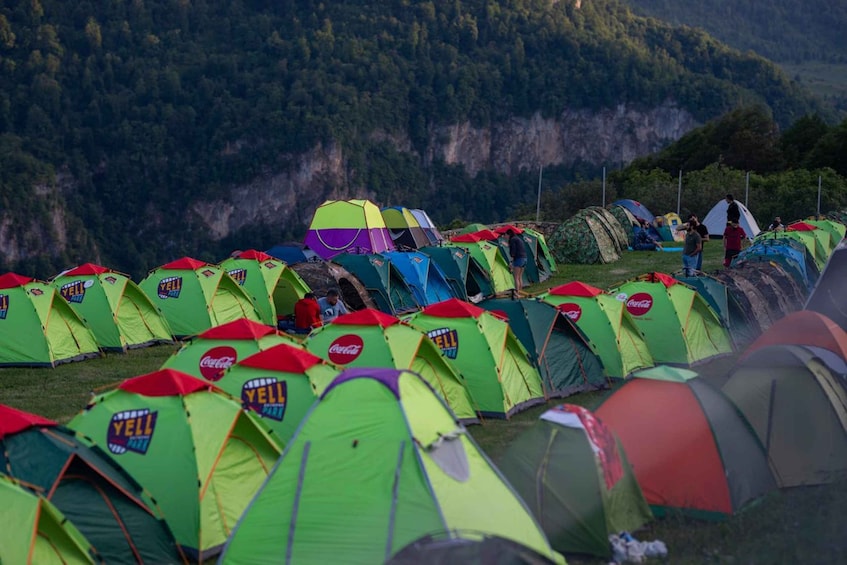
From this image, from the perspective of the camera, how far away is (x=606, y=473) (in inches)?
303

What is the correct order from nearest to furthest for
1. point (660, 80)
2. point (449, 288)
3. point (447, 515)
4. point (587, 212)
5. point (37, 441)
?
point (447, 515) → point (37, 441) → point (449, 288) → point (587, 212) → point (660, 80)

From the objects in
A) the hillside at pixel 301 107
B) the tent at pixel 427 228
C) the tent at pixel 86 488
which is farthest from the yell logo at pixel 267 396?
the hillside at pixel 301 107

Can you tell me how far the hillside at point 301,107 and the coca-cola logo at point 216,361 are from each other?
64.6 m

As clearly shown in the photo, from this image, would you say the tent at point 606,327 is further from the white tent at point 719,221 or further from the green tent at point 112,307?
the white tent at point 719,221

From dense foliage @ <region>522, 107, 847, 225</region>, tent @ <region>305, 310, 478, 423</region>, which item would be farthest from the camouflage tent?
tent @ <region>305, 310, 478, 423</region>

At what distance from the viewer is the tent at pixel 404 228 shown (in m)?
29.9

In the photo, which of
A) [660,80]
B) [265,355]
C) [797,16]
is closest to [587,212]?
[265,355]

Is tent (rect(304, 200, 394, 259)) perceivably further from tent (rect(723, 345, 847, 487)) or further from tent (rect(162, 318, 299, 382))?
tent (rect(723, 345, 847, 487))

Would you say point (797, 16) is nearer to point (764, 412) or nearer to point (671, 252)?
point (671, 252)

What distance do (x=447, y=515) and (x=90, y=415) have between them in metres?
3.35

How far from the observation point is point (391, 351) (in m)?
11.3

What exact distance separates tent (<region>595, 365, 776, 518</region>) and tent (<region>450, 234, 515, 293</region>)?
13792 millimetres

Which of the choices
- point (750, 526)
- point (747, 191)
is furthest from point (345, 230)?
point (750, 526)

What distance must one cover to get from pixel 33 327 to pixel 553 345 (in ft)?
24.8
